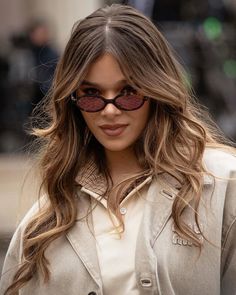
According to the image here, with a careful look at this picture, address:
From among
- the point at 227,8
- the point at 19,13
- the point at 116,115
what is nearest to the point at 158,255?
the point at 116,115

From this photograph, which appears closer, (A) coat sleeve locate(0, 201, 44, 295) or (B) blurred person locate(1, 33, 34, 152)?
(A) coat sleeve locate(0, 201, 44, 295)

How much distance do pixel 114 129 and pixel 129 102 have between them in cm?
11

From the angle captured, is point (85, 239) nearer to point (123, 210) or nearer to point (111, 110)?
point (123, 210)

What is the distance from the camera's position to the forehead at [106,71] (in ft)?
12.2

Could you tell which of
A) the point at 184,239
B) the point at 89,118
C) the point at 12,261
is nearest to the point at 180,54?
the point at 12,261

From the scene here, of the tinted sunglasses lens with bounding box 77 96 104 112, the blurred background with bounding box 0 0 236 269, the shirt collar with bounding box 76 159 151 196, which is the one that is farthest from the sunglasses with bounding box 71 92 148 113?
the blurred background with bounding box 0 0 236 269

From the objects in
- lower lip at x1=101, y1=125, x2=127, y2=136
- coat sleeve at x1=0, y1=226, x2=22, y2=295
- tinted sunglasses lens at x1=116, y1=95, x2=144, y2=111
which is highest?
tinted sunglasses lens at x1=116, y1=95, x2=144, y2=111

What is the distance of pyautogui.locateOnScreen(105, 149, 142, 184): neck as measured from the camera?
3906 mm

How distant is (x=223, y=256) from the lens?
3.71 meters

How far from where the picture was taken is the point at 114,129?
A: 3.76 m

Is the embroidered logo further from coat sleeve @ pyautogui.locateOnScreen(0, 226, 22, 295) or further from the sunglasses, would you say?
coat sleeve @ pyautogui.locateOnScreen(0, 226, 22, 295)

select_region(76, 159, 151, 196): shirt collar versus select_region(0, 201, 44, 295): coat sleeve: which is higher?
select_region(76, 159, 151, 196): shirt collar

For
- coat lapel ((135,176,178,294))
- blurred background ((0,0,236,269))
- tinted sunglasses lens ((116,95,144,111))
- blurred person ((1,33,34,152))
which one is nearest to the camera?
coat lapel ((135,176,178,294))

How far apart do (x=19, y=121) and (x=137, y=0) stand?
2.13m
